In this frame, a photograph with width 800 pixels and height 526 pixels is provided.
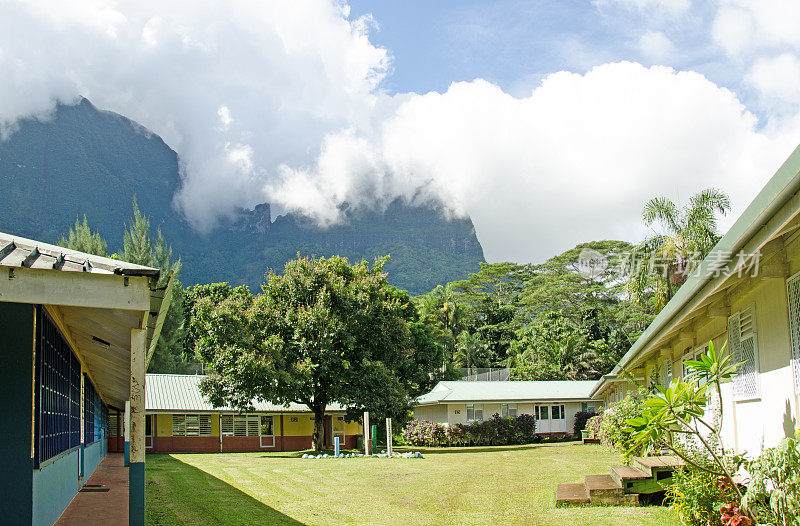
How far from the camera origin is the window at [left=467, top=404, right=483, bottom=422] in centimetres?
4034

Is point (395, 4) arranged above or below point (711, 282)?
above

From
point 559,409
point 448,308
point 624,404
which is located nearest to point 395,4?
point 624,404

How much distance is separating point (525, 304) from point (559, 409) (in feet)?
89.0

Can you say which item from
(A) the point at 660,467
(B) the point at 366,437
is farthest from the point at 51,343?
(B) the point at 366,437

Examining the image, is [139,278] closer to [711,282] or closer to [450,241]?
[711,282]

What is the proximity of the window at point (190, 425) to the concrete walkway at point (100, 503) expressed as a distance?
56.3ft

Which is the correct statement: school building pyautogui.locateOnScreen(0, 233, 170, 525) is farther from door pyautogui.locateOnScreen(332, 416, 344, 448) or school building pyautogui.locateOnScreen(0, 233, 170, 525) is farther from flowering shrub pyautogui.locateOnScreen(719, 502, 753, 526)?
door pyautogui.locateOnScreen(332, 416, 344, 448)

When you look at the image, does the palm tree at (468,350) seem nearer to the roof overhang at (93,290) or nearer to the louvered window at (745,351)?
the louvered window at (745,351)

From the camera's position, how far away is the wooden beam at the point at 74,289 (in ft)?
18.4

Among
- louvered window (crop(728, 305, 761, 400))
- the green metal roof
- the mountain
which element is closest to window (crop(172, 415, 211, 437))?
louvered window (crop(728, 305, 761, 400))

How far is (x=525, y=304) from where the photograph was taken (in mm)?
69625

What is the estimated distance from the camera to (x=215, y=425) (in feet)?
124

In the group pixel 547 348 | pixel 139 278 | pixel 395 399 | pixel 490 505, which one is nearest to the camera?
pixel 139 278

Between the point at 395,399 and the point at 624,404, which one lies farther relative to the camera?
the point at 395,399
